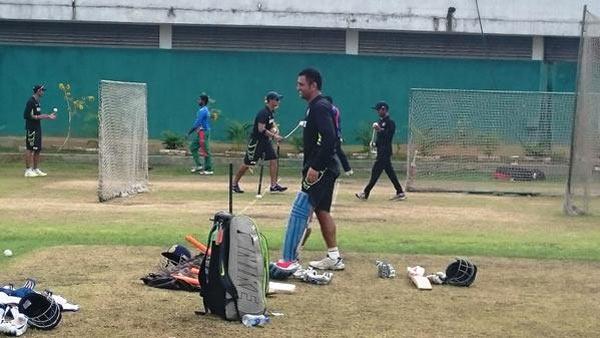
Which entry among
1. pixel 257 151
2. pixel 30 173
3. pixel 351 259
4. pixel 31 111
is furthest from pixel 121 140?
pixel 351 259

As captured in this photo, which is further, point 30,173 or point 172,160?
point 172,160

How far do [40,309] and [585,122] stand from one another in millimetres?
11599

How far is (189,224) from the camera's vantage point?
1334 centimetres

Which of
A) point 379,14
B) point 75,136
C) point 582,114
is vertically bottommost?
point 75,136

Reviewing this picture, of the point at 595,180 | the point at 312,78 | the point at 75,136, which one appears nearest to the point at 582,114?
the point at 595,180

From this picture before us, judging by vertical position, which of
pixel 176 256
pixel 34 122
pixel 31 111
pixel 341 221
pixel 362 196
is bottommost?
pixel 362 196

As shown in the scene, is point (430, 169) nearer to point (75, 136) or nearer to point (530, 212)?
point (530, 212)

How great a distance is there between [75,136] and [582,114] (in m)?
16.3

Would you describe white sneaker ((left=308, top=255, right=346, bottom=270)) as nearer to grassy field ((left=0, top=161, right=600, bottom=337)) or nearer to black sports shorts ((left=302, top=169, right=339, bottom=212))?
grassy field ((left=0, top=161, right=600, bottom=337))

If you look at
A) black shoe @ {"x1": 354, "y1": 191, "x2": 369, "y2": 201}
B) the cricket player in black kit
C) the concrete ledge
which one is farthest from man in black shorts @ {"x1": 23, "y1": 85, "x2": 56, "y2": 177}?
the cricket player in black kit

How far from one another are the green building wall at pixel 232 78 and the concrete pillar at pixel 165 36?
6.68 ft

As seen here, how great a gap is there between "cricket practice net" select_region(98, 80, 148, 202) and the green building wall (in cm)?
829

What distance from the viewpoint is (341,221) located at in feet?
47.6

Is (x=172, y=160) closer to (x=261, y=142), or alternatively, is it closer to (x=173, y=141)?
(x=173, y=141)
